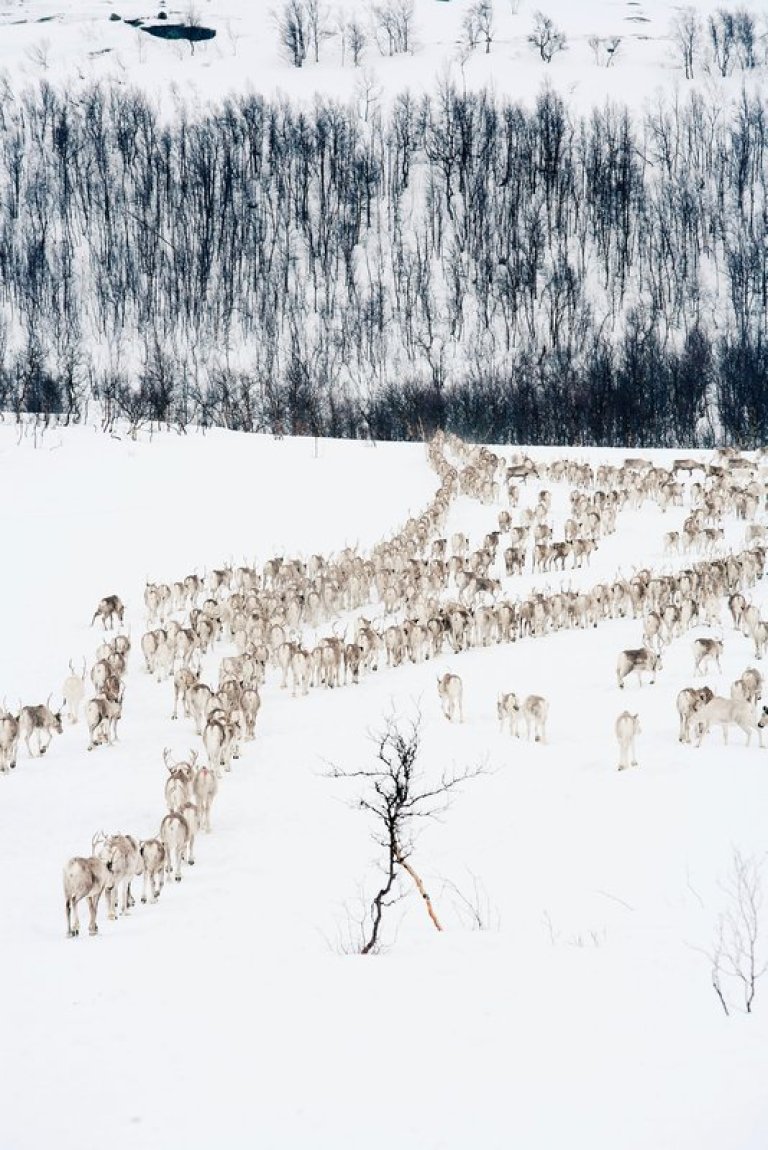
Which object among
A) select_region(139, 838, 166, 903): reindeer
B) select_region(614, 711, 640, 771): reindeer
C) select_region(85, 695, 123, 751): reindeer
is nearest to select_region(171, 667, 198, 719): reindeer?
select_region(85, 695, 123, 751): reindeer

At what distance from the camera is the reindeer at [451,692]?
1339 centimetres

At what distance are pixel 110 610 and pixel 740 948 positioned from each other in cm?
1502

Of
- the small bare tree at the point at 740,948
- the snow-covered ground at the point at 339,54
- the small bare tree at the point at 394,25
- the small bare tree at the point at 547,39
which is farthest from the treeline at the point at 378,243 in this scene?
the small bare tree at the point at 740,948

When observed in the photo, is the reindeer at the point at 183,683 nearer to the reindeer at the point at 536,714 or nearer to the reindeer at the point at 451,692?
the reindeer at the point at 451,692

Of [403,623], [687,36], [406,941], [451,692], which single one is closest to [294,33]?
[687,36]

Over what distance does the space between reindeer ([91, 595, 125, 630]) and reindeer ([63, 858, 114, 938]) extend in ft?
37.9

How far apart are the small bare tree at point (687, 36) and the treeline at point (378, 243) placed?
39.8ft

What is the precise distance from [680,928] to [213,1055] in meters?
3.73

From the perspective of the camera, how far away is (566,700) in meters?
14.2

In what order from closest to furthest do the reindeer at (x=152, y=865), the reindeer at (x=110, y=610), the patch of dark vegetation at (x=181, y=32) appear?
1. the reindeer at (x=152, y=865)
2. the reindeer at (x=110, y=610)
3. the patch of dark vegetation at (x=181, y=32)

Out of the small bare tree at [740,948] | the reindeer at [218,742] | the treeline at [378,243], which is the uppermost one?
the treeline at [378,243]

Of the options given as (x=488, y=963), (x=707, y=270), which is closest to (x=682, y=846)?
(x=488, y=963)

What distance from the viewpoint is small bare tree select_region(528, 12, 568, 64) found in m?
103

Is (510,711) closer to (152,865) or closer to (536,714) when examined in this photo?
(536,714)
